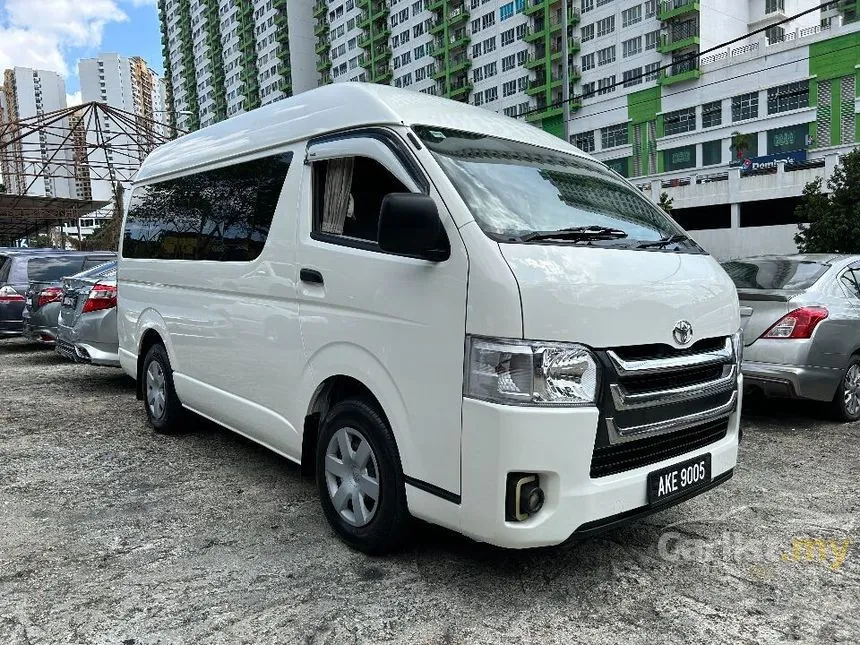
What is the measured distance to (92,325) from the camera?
736 centimetres

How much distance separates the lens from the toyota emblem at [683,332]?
2.94 m

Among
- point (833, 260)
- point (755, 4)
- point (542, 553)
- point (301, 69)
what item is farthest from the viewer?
point (301, 69)

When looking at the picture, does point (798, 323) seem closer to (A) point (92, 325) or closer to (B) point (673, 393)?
(B) point (673, 393)

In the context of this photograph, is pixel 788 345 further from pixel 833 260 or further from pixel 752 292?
pixel 833 260

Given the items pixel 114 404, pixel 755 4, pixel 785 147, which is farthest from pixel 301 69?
pixel 114 404

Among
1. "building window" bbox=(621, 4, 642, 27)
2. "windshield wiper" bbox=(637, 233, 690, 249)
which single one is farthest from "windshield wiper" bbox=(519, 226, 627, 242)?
"building window" bbox=(621, 4, 642, 27)

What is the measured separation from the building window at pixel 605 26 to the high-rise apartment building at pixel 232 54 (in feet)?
130

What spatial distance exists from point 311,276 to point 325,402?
652 mm

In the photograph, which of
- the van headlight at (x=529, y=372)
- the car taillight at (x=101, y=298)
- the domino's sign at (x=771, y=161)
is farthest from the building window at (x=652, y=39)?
the van headlight at (x=529, y=372)

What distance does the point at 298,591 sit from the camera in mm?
2971

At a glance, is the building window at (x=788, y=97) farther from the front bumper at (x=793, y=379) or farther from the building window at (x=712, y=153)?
the front bumper at (x=793, y=379)

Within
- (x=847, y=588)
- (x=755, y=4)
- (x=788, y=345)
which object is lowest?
(x=847, y=588)

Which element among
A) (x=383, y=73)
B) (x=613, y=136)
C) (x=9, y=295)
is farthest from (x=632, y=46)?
(x=9, y=295)

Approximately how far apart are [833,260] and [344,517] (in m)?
4.96
